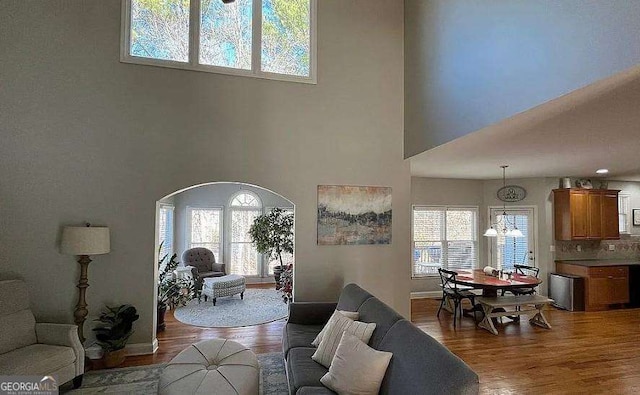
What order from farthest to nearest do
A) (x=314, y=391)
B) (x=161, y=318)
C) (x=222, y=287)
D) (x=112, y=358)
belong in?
(x=222, y=287), (x=161, y=318), (x=112, y=358), (x=314, y=391)

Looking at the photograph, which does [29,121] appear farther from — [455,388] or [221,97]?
[455,388]

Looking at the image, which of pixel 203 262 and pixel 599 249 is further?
pixel 203 262

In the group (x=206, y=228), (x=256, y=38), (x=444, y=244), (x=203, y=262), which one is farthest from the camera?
(x=206, y=228)

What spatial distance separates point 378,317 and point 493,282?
11.3ft

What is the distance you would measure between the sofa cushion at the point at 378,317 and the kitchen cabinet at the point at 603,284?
224 inches

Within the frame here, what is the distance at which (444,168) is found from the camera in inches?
243

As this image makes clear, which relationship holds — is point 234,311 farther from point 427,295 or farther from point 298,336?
point 427,295

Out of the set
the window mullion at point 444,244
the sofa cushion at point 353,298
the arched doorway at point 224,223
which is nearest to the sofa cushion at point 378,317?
the sofa cushion at point 353,298

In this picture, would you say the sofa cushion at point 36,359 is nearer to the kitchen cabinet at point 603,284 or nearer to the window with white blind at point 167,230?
the window with white blind at point 167,230

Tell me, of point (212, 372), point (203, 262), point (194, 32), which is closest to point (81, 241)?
point (212, 372)

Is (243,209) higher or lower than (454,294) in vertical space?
higher

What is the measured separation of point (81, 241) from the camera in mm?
3748

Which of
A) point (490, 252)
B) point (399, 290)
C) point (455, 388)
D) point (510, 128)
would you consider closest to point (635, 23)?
point (510, 128)

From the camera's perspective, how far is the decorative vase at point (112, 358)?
3893 millimetres
